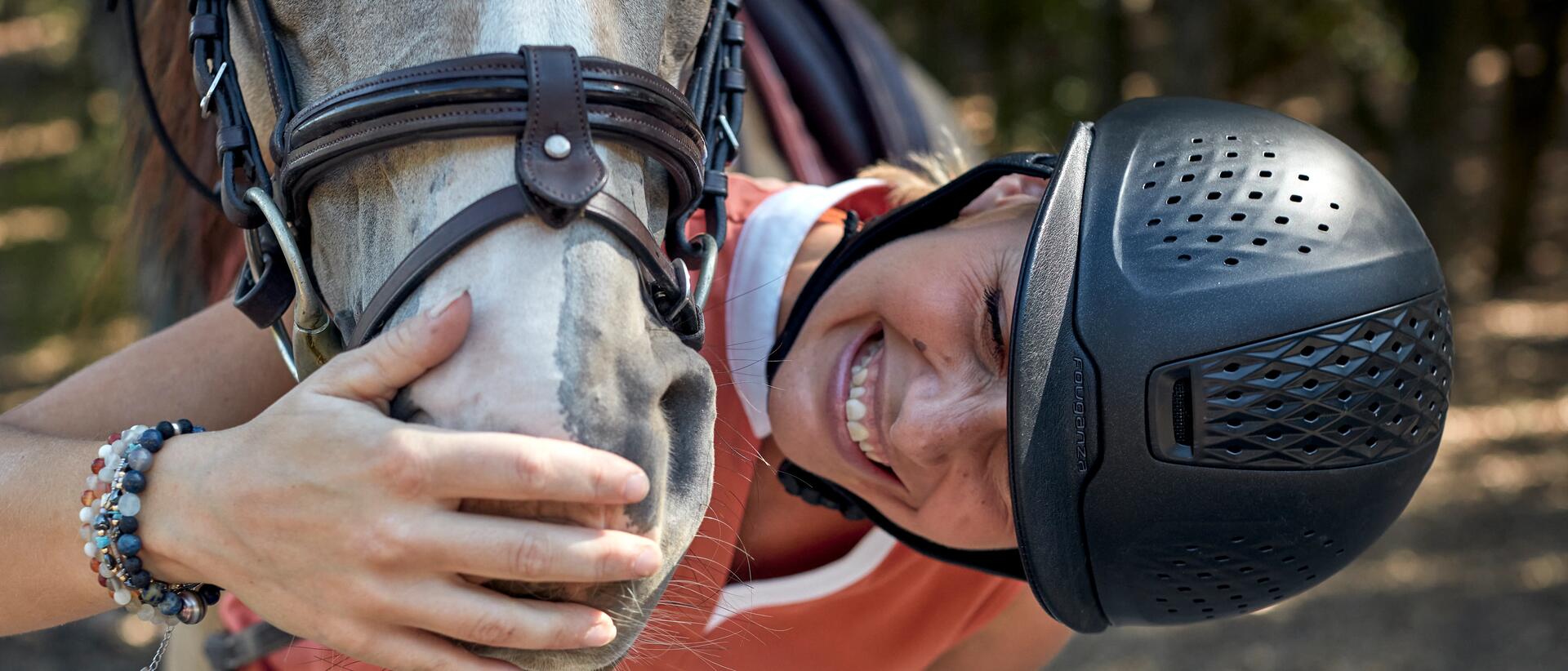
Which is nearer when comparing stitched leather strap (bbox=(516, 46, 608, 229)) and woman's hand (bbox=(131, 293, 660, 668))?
woman's hand (bbox=(131, 293, 660, 668))

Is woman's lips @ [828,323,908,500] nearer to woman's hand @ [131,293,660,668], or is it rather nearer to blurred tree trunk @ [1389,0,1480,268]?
woman's hand @ [131,293,660,668]

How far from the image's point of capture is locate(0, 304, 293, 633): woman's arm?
1.29m

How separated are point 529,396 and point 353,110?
380 mm

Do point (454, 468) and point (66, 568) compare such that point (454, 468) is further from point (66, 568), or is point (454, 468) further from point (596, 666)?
point (66, 568)

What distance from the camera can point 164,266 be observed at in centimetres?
232

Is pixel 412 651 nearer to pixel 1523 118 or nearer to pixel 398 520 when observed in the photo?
pixel 398 520

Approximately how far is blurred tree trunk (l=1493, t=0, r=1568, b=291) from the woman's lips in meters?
7.07

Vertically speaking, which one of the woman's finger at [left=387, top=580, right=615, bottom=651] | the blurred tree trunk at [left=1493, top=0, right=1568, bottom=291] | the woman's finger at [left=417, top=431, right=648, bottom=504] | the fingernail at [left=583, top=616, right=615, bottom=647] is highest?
the woman's finger at [left=417, top=431, right=648, bottom=504]

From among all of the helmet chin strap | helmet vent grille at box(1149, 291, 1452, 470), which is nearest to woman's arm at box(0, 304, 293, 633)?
the helmet chin strap

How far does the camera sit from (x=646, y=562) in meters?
1.02

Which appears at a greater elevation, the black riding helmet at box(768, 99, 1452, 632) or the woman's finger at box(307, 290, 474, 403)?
the woman's finger at box(307, 290, 474, 403)

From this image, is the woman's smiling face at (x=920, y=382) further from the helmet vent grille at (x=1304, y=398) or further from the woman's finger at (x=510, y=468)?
the woman's finger at (x=510, y=468)

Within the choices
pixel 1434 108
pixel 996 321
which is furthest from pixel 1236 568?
pixel 1434 108

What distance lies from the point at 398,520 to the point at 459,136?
1.18ft
